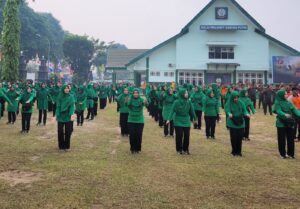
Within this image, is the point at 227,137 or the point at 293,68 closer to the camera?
the point at 227,137

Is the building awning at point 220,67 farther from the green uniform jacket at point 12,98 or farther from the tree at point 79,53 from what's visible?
the tree at point 79,53

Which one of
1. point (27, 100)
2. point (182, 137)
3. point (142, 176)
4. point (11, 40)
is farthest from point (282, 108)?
point (11, 40)

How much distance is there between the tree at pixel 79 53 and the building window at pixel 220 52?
30758mm

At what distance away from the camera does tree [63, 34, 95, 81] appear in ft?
206

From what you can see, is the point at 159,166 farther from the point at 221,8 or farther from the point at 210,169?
the point at 221,8

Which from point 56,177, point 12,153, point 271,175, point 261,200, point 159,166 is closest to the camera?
point 261,200

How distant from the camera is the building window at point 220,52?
38375mm

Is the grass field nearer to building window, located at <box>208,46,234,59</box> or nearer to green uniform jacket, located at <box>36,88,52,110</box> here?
green uniform jacket, located at <box>36,88,52,110</box>

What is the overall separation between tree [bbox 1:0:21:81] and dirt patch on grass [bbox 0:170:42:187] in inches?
1143

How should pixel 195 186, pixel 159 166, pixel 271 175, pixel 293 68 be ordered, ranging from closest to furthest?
pixel 195 186, pixel 271 175, pixel 159 166, pixel 293 68

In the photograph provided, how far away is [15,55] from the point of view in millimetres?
34000

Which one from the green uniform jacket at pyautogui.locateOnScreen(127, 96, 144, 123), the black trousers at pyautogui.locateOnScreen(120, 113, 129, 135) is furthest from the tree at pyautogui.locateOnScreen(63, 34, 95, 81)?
the green uniform jacket at pyautogui.locateOnScreen(127, 96, 144, 123)

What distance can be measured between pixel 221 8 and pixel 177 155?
106 feet

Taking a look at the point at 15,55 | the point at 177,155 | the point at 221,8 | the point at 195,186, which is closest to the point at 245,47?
the point at 221,8
